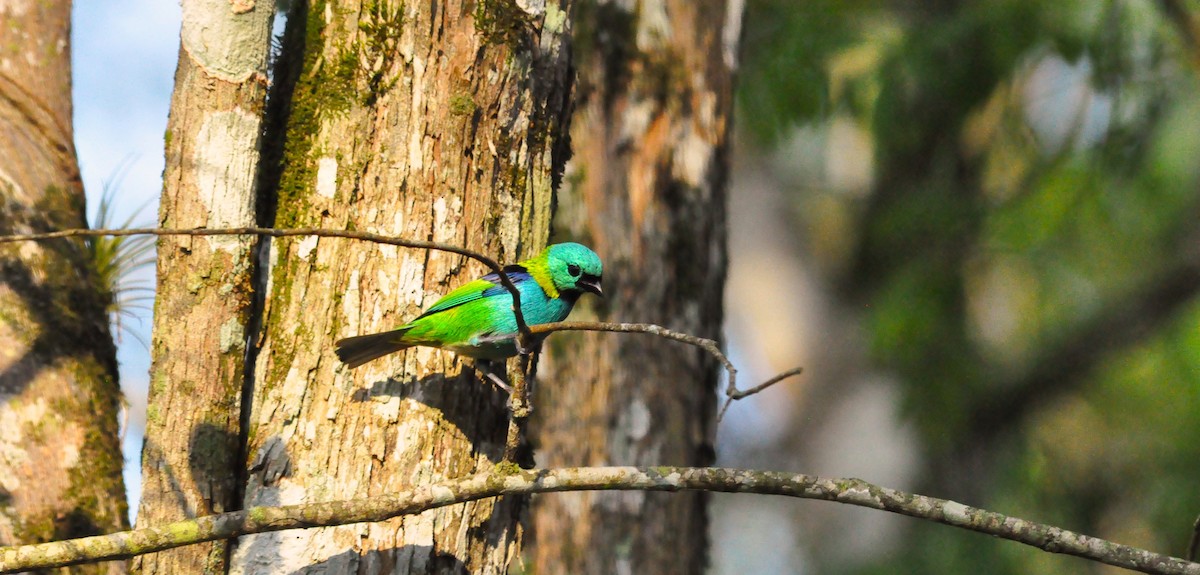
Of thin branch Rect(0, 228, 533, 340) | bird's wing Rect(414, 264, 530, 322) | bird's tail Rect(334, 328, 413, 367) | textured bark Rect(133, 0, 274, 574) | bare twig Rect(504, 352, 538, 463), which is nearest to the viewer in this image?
thin branch Rect(0, 228, 533, 340)

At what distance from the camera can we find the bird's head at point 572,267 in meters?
3.94

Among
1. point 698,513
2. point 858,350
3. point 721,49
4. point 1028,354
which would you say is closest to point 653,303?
point 698,513

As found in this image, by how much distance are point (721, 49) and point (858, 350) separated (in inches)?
322

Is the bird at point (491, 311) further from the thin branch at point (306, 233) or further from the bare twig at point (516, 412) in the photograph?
the thin branch at point (306, 233)

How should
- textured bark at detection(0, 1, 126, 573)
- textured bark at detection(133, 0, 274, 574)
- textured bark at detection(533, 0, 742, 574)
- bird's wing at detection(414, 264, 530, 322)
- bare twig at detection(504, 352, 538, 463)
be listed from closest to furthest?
bare twig at detection(504, 352, 538, 463) < textured bark at detection(133, 0, 274, 574) < bird's wing at detection(414, 264, 530, 322) < textured bark at detection(0, 1, 126, 573) < textured bark at detection(533, 0, 742, 574)

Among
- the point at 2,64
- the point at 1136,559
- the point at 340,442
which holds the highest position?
the point at 2,64

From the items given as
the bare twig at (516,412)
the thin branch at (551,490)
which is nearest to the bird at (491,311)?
the bare twig at (516,412)

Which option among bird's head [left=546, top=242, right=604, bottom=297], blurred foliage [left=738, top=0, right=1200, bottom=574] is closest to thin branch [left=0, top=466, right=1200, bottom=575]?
bird's head [left=546, top=242, right=604, bottom=297]

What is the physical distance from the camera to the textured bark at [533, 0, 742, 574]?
599cm

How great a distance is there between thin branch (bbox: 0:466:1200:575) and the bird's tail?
55 centimetres

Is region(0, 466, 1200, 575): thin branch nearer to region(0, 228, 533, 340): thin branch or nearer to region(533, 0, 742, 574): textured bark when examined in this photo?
region(0, 228, 533, 340): thin branch

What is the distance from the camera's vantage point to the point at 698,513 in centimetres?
599

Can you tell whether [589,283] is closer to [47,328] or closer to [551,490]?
[551,490]

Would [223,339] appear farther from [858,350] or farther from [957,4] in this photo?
[858,350]
